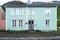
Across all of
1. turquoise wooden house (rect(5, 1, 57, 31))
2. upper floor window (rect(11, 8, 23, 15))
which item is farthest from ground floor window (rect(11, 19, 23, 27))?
upper floor window (rect(11, 8, 23, 15))

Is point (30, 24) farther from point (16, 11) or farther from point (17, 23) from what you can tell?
point (16, 11)

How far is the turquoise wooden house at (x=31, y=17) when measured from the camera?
65.7m

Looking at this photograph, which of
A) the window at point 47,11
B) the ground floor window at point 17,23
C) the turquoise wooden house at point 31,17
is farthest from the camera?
the window at point 47,11

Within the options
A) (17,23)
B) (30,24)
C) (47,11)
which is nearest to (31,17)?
(30,24)

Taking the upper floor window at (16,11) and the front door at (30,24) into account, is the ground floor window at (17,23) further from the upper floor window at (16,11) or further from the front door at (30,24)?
the front door at (30,24)

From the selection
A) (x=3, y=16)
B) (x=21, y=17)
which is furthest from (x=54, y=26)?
(x=3, y=16)

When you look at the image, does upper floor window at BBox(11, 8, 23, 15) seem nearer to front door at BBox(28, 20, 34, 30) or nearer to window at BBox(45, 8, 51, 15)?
front door at BBox(28, 20, 34, 30)

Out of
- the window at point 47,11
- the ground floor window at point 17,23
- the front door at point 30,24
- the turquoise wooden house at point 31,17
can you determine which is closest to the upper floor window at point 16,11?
the turquoise wooden house at point 31,17

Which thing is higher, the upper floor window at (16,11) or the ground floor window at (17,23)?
the upper floor window at (16,11)

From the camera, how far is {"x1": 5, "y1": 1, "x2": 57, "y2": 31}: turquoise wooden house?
216 feet

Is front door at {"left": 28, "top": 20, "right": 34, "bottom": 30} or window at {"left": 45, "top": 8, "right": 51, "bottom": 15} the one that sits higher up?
window at {"left": 45, "top": 8, "right": 51, "bottom": 15}

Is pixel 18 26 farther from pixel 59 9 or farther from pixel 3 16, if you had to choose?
pixel 59 9

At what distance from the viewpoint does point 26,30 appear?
6481 cm

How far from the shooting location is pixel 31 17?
66125 millimetres
